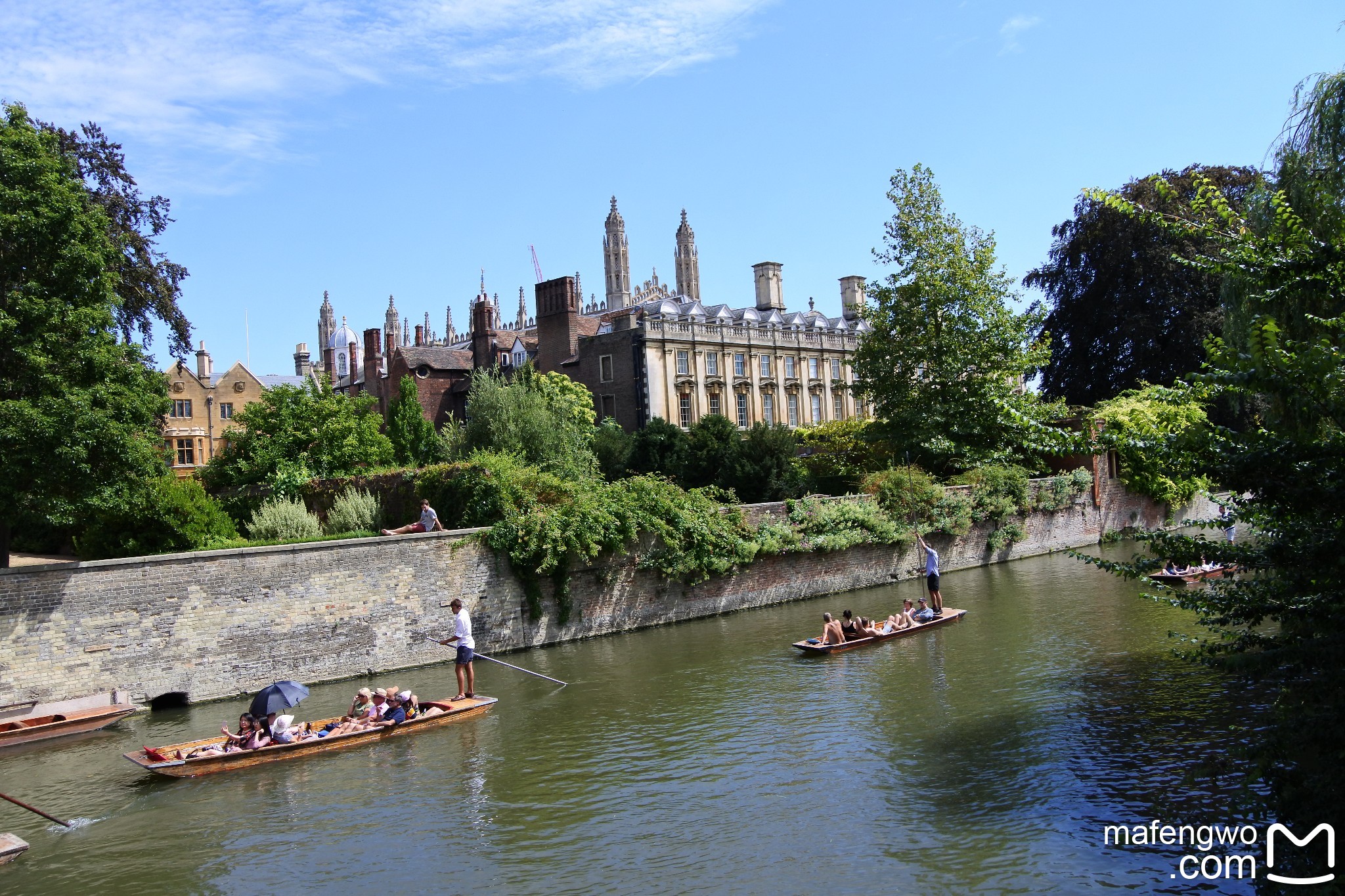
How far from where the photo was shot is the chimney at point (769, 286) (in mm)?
59562

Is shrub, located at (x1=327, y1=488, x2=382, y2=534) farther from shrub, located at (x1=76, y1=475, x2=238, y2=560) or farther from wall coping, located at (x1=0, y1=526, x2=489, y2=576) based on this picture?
wall coping, located at (x1=0, y1=526, x2=489, y2=576)

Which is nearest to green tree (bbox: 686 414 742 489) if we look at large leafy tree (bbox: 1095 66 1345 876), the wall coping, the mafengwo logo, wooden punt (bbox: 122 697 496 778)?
the wall coping

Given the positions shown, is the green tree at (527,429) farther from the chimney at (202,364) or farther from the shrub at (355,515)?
the chimney at (202,364)

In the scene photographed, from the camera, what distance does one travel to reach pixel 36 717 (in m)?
14.9

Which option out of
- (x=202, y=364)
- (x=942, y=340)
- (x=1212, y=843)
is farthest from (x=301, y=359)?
(x=1212, y=843)

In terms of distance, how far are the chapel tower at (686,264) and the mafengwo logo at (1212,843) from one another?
87.2m

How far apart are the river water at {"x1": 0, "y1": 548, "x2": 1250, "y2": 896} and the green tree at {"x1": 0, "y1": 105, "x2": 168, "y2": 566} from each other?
3.85 m

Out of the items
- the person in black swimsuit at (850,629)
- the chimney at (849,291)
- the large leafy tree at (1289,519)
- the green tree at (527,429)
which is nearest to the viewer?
the large leafy tree at (1289,519)

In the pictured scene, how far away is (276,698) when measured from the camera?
13289mm

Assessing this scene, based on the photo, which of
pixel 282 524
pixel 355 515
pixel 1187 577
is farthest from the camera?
pixel 355 515

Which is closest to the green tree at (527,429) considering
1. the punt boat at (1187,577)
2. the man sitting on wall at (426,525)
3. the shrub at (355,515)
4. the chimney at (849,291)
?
the shrub at (355,515)

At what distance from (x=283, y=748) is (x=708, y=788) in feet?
18.6

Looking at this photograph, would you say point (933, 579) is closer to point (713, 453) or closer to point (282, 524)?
point (282, 524)

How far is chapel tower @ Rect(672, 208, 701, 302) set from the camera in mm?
95000
